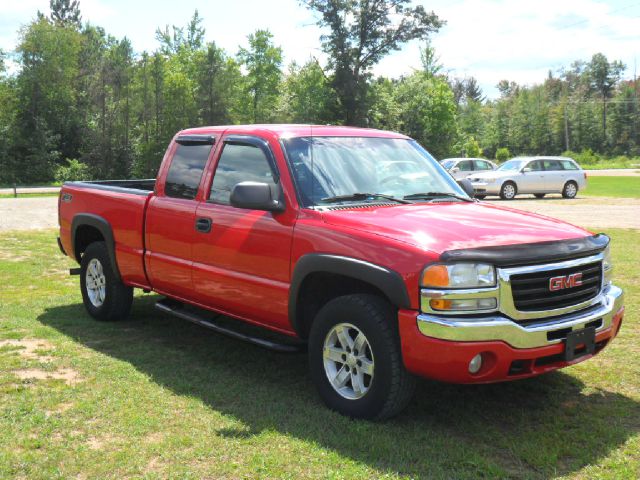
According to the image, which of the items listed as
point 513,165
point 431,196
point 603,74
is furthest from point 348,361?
point 603,74

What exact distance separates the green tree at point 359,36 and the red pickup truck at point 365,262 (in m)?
50.7

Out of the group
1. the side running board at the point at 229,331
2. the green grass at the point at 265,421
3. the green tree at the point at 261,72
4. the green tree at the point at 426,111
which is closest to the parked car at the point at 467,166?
the green grass at the point at 265,421

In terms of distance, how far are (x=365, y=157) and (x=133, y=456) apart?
8.95 ft

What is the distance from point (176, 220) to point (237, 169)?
0.77m

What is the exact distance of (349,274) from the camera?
4.35 meters

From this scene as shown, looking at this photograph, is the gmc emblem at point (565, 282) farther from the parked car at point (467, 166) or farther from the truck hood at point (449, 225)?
the parked car at point (467, 166)

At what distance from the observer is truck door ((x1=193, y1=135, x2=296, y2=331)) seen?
195 inches

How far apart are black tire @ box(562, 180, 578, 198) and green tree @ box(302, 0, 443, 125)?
29.2 m

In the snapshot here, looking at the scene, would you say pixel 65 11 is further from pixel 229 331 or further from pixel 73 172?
pixel 229 331

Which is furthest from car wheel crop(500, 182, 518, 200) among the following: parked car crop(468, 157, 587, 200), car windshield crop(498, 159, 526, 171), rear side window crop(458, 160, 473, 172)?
rear side window crop(458, 160, 473, 172)

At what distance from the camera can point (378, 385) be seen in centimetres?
425

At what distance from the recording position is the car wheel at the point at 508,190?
2742cm

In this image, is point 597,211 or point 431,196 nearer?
point 431,196

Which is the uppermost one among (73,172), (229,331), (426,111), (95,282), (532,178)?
(426,111)
